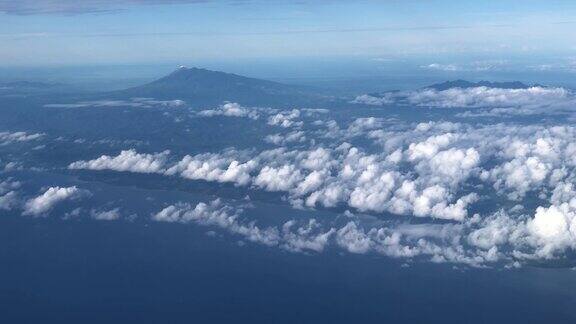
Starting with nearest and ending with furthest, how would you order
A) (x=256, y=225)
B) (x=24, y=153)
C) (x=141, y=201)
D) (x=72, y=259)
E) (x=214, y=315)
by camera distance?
(x=214, y=315)
(x=72, y=259)
(x=256, y=225)
(x=141, y=201)
(x=24, y=153)

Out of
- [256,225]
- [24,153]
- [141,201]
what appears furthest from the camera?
[24,153]

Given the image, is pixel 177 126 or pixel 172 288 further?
pixel 177 126

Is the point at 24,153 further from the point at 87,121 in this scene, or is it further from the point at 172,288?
the point at 172,288

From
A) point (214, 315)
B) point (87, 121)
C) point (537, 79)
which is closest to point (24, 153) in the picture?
point (87, 121)

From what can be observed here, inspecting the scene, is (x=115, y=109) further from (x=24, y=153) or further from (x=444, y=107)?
(x=444, y=107)

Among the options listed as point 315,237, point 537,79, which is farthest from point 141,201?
point 537,79

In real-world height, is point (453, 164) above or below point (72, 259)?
above
